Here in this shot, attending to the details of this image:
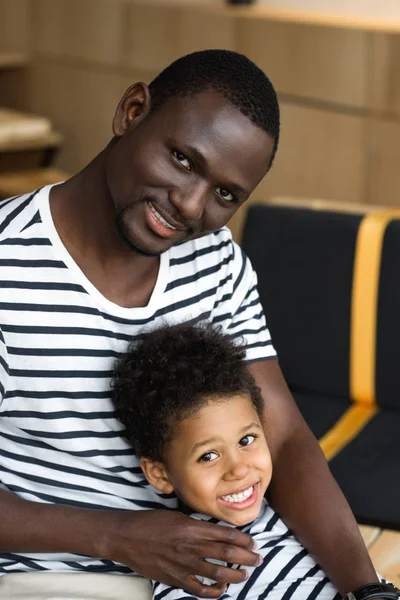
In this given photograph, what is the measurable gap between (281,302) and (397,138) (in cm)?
152

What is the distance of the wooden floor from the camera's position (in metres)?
1.64

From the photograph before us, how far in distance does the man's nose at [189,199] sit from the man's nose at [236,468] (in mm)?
358

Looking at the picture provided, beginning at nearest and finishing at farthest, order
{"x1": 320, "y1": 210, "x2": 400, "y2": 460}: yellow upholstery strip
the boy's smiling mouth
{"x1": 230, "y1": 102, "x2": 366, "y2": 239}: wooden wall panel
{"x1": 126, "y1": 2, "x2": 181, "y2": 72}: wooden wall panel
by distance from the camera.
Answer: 1. the boy's smiling mouth
2. {"x1": 320, "y1": 210, "x2": 400, "y2": 460}: yellow upholstery strip
3. {"x1": 230, "y1": 102, "x2": 366, "y2": 239}: wooden wall panel
4. {"x1": 126, "y1": 2, "x2": 181, "y2": 72}: wooden wall panel

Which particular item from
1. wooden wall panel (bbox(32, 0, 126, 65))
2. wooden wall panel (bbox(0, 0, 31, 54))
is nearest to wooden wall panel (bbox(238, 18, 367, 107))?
wooden wall panel (bbox(32, 0, 126, 65))

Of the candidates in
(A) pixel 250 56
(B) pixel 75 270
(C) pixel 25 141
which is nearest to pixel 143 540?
(B) pixel 75 270

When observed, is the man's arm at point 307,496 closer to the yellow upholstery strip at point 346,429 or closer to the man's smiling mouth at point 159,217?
the man's smiling mouth at point 159,217

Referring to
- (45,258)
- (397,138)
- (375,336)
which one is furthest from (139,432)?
(397,138)

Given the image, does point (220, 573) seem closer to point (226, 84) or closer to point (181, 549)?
point (181, 549)

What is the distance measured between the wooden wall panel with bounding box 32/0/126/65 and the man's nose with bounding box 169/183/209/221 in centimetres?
357

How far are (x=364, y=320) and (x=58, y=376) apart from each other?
1201mm

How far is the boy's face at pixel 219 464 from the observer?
148 centimetres

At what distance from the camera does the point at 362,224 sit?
2.55m

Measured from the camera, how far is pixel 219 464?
1.49 meters

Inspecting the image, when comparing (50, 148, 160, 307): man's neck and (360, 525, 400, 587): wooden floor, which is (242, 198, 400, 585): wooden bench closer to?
(360, 525, 400, 587): wooden floor
